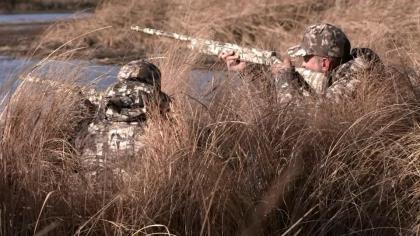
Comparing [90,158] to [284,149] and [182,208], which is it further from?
[284,149]

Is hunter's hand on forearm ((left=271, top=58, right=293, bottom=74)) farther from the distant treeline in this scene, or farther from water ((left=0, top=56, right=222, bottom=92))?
the distant treeline

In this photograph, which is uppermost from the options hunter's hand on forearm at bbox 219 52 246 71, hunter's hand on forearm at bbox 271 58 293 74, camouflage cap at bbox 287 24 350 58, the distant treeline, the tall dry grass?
camouflage cap at bbox 287 24 350 58

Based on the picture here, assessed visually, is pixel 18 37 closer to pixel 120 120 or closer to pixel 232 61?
pixel 232 61

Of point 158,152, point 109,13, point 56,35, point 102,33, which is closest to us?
point 158,152

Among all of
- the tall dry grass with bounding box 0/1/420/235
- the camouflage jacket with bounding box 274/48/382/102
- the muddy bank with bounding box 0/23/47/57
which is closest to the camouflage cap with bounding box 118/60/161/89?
the tall dry grass with bounding box 0/1/420/235

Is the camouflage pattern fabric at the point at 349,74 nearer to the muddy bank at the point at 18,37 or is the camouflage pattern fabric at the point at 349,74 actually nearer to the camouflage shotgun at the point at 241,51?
the camouflage shotgun at the point at 241,51

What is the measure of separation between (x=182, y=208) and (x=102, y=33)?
15964 mm

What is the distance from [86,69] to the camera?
5.49 meters

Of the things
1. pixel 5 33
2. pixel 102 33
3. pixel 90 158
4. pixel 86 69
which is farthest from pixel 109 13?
pixel 90 158

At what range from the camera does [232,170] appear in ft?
13.0

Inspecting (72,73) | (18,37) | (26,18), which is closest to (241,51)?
(72,73)

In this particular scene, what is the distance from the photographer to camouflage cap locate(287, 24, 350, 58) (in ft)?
17.3

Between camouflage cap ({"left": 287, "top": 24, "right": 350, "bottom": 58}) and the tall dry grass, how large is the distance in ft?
1.26

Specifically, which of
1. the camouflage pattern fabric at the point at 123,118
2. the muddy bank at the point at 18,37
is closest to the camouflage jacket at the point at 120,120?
the camouflage pattern fabric at the point at 123,118
